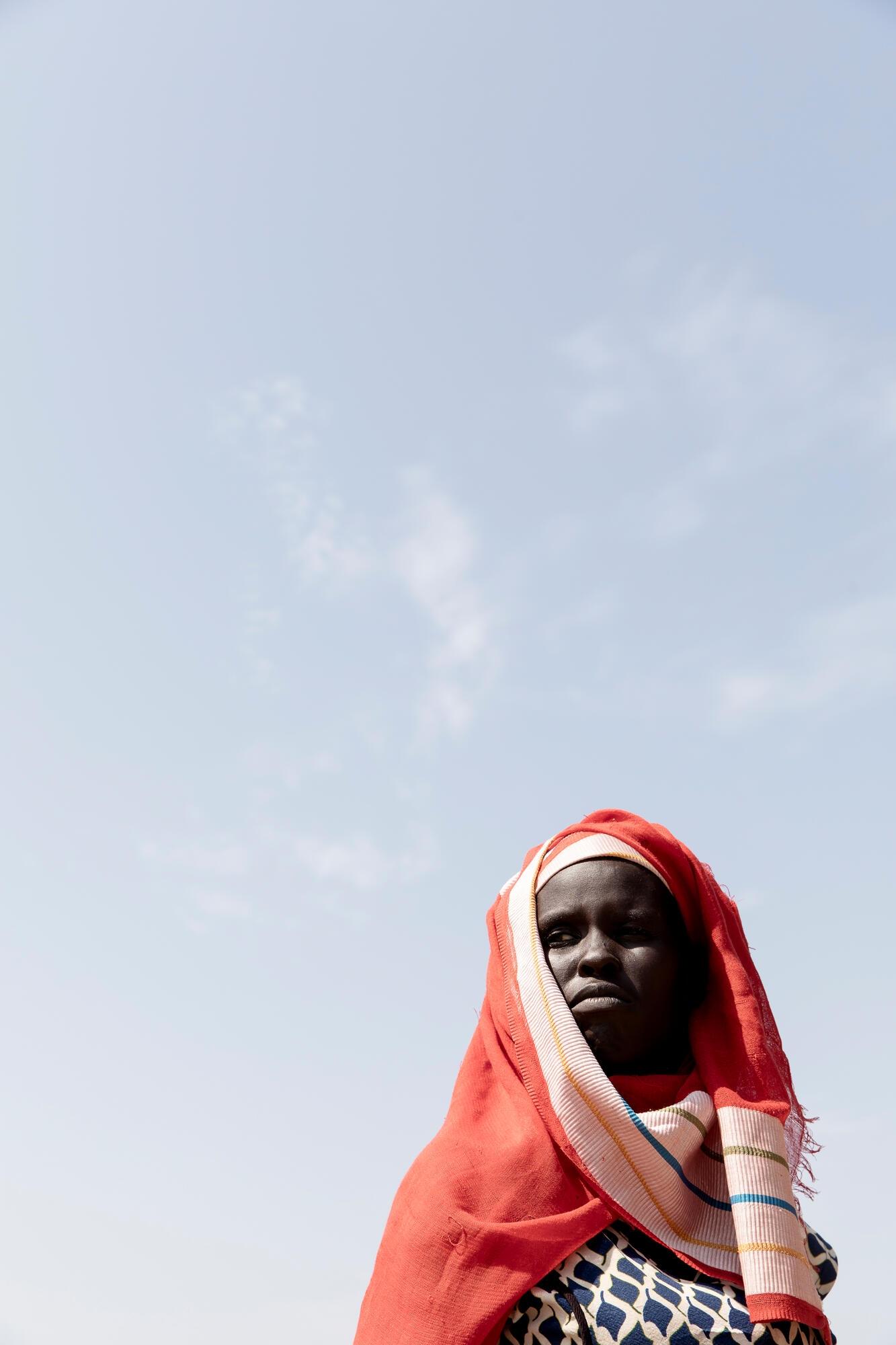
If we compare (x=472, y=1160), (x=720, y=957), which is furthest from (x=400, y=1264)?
(x=720, y=957)

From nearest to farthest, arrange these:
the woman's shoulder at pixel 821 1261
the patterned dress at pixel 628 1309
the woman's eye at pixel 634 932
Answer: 1. the patterned dress at pixel 628 1309
2. the woman's shoulder at pixel 821 1261
3. the woman's eye at pixel 634 932

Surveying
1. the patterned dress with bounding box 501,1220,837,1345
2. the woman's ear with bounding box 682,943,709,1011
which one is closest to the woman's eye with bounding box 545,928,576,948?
the woman's ear with bounding box 682,943,709,1011

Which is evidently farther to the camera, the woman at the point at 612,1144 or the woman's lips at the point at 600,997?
the woman's lips at the point at 600,997

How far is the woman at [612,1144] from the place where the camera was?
2820 millimetres

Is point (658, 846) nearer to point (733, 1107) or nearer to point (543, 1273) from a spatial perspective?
point (733, 1107)

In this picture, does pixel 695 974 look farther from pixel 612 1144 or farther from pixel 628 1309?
pixel 628 1309

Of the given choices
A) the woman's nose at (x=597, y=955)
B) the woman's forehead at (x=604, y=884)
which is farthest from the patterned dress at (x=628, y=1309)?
the woman's forehead at (x=604, y=884)

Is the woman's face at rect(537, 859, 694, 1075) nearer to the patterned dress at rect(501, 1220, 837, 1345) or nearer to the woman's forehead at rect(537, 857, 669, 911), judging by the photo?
the woman's forehead at rect(537, 857, 669, 911)

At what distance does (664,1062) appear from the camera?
346cm

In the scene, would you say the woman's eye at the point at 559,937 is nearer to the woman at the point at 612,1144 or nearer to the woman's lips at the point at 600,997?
the woman at the point at 612,1144

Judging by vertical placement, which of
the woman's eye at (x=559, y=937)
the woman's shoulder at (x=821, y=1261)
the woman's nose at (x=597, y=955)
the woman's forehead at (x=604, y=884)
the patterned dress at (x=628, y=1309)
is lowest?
the patterned dress at (x=628, y=1309)

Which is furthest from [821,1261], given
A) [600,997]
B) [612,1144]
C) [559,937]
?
[559,937]

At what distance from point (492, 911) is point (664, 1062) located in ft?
2.26

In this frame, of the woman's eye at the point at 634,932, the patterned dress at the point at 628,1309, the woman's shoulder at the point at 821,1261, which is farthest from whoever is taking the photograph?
the woman's eye at the point at 634,932
